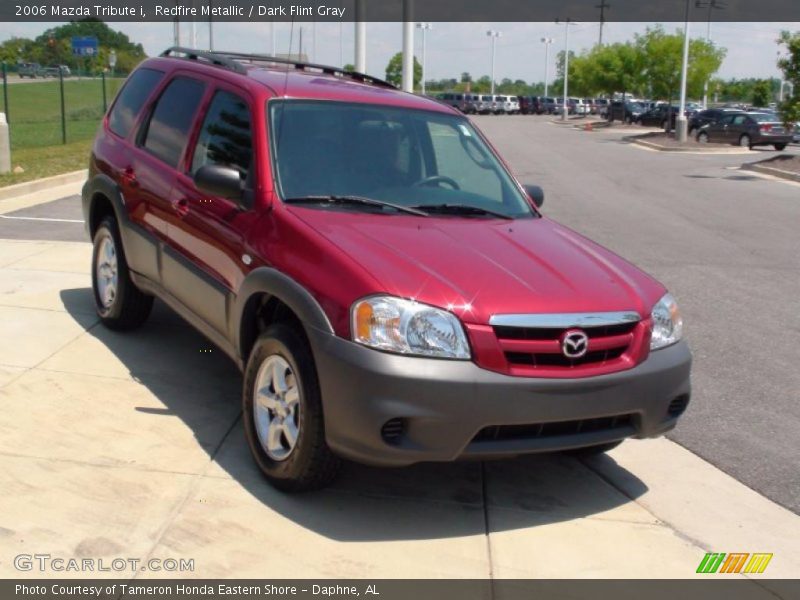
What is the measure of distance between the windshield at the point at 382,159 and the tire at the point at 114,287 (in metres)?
2.05

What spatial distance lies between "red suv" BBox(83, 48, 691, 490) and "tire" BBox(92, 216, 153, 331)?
0.47 m

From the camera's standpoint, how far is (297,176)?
16.8 ft

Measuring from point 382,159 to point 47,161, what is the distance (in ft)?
48.2

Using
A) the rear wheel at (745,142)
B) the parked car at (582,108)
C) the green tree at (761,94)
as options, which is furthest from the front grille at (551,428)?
the green tree at (761,94)

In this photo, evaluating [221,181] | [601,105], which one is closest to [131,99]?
[221,181]

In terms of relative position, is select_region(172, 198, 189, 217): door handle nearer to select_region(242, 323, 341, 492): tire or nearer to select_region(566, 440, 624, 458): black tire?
select_region(242, 323, 341, 492): tire

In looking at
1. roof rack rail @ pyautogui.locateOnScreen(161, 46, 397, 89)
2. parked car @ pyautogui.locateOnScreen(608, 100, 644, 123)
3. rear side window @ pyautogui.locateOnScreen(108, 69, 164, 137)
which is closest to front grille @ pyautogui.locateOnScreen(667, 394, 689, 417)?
roof rack rail @ pyautogui.locateOnScreen(161, 46, 397, 89)

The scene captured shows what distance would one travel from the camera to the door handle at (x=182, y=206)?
5668 mm

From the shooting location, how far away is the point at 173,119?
20.5 ft

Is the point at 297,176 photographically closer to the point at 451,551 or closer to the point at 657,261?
the point at 451,551

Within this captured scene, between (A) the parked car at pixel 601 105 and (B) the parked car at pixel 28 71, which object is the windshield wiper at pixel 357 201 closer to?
(B) the parked car at pixel 28 71

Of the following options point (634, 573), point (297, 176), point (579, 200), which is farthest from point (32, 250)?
point (579, 200)

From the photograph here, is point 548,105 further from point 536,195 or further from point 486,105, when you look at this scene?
point 536,195

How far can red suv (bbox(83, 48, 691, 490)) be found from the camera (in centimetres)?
411
